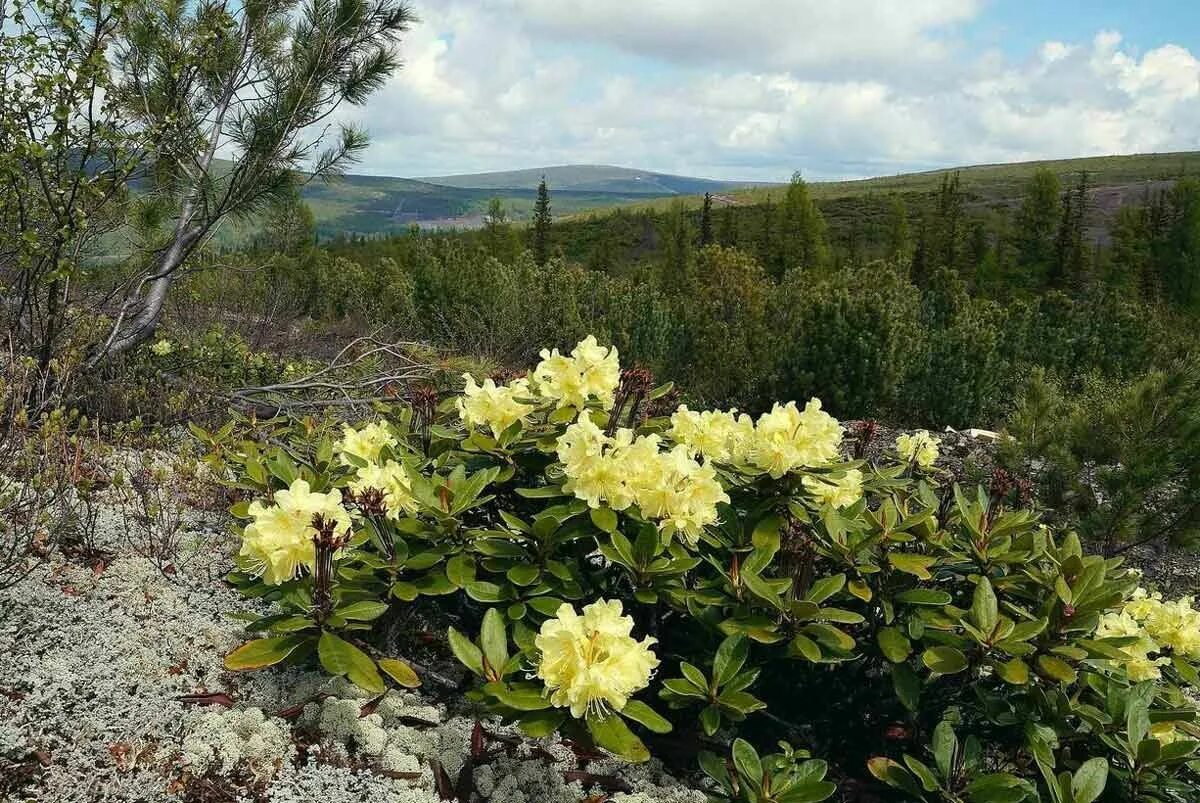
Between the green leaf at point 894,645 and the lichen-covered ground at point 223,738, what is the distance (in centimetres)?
51

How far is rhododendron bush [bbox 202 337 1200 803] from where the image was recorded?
4.91 ft

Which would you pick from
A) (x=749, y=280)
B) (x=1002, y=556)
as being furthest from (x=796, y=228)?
(x=1002, y=556)

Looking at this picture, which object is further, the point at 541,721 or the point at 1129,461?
the point at 1129,461

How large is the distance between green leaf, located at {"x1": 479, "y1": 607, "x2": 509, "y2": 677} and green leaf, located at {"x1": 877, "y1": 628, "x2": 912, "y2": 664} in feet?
2.55

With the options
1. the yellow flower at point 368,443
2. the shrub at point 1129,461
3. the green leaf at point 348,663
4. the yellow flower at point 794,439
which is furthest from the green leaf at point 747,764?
the shrub at point 1129,461

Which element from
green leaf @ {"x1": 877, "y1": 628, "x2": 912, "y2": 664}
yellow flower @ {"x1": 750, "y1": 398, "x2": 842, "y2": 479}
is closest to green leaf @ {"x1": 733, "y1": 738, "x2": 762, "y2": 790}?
green leaf @ {"x1": 877, "y1": 628, "x2": 912, "y2": 664}

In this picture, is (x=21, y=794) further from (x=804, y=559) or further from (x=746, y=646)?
(x=804, y=559)

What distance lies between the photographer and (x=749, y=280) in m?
12.8

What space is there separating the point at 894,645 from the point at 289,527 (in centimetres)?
125

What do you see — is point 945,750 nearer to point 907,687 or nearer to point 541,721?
point 907,687

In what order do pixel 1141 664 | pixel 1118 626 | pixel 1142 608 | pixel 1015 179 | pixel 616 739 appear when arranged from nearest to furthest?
pixel 616 739 → pixel 1141 664 → pixel 1118 626 → pixel 1142 608 → pixel 1015 179

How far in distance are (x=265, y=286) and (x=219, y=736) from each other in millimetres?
11350

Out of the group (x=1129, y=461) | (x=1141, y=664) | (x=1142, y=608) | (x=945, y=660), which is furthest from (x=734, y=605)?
(x=1129, y=461)

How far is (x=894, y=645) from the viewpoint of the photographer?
1.62 metres
